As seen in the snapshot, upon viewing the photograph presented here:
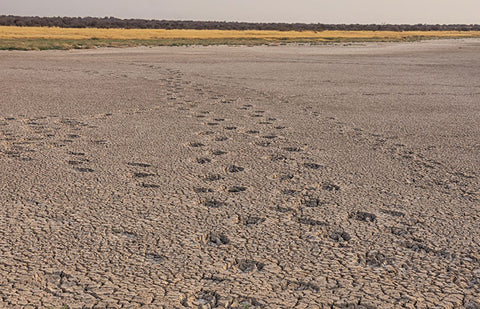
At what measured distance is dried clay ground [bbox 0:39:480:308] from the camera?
240 cm

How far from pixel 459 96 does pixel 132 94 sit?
17.8 ft

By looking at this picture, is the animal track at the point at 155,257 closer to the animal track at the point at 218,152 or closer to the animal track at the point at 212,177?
the animal track at the point at 212,177

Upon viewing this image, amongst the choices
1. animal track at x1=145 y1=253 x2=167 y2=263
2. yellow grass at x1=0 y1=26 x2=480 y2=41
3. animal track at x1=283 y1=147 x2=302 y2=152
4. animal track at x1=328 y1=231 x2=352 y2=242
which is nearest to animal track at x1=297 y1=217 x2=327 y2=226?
animal track at x1=328 y1=231 x2=352 y2=242

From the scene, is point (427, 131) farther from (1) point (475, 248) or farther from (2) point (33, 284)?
(2) point (33, 284)

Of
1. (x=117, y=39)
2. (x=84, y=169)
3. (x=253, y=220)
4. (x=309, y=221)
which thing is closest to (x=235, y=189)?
(x=253, y=220)

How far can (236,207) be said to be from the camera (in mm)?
3441

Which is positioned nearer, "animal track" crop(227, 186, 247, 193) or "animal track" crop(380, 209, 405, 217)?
"animal track" crop(380, 209, 405, 217)

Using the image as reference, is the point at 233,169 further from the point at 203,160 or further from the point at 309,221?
the point at 309,221

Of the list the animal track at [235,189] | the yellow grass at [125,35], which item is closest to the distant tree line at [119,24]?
the yellow grass at [125,35]

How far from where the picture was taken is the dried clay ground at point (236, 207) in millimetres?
2400

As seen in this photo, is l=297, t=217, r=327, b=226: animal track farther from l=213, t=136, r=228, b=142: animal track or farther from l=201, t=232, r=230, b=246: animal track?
l=213, t=136, r=228, b=142: animal track

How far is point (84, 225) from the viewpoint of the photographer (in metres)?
3.07

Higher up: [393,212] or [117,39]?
[117,39]

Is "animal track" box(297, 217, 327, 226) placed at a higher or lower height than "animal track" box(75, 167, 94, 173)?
higher
